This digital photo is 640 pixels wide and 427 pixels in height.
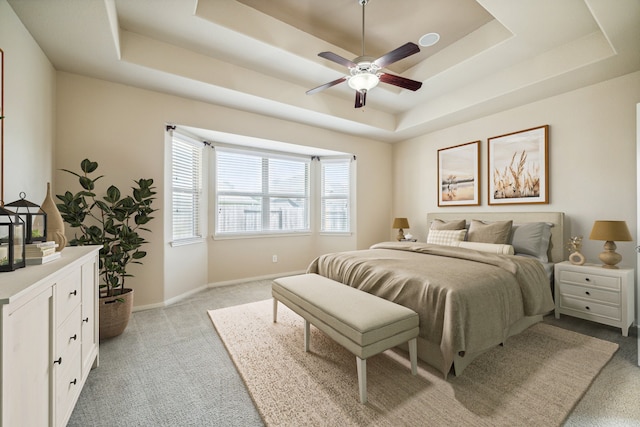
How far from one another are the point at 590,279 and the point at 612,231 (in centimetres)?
50

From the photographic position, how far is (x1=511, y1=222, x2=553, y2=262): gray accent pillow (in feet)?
10.0

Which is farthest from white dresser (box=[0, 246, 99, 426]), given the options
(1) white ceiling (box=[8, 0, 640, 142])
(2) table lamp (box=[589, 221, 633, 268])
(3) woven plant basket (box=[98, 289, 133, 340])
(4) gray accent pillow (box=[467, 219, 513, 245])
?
(2) table lamp (box=[589, 221, 633, 268])

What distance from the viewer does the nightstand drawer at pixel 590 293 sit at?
8.18ft

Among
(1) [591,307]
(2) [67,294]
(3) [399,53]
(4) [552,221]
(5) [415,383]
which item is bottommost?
(5) [415,383]

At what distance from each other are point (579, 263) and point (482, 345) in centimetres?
190

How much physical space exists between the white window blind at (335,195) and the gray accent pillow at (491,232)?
7.27 feet

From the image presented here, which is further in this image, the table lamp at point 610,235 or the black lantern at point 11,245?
the table lamp at point 610,235

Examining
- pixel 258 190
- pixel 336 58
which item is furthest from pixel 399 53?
pixel 258 190

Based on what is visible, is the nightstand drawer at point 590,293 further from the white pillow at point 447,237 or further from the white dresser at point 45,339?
the white dresser at point 45,339

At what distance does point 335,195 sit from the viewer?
206 inches

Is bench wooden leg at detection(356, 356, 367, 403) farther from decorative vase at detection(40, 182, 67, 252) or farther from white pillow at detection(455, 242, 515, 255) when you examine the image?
white pillow at detection(455, 242, 515, 255)

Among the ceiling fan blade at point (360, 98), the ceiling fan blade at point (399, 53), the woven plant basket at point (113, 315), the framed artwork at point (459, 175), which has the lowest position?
the woven plant basket at point (113, 315)

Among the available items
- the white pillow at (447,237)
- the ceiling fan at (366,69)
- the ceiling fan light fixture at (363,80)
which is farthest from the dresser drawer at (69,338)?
the white pillow at (447,237)

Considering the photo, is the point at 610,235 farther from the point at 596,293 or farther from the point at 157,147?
the point at 157,147
